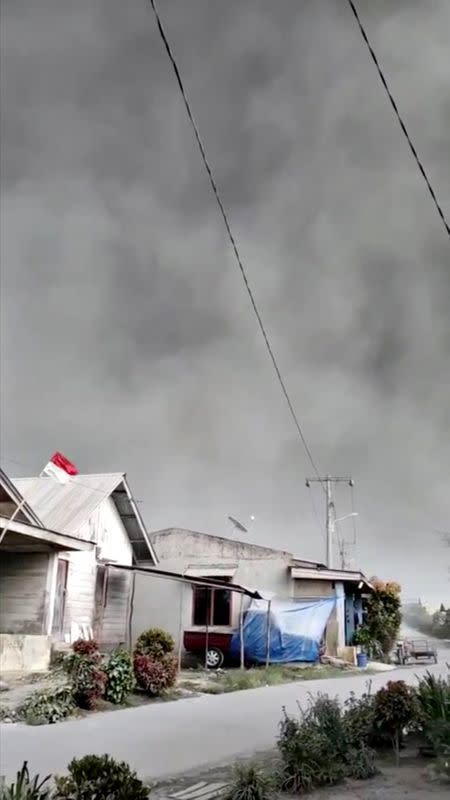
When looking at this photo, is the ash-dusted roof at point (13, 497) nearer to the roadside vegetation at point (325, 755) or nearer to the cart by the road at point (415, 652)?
the roadside vegetation at point (325, 755)

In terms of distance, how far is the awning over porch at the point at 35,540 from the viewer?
15.8 m

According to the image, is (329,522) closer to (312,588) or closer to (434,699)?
(312,588)

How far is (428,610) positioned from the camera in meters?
88.6

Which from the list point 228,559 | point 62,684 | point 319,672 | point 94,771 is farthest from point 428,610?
point 94,771

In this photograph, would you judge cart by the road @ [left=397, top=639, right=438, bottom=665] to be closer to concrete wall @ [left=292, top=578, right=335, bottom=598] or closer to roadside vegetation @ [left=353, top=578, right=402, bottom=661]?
roadside vegetation @ [left=353, top=578, right=402, bottom=661]

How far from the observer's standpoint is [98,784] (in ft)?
16.4

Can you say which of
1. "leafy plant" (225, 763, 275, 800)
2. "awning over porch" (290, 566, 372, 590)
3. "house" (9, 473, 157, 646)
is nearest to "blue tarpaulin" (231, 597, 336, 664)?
"awning over porch" (290, 566, 372, 590)

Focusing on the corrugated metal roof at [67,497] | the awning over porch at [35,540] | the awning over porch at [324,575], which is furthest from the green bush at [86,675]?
the awning over porch at [324,575]

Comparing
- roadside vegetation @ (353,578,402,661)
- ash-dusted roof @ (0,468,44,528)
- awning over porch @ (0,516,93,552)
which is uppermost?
ash-dusted roof @ (0,468,44,528)

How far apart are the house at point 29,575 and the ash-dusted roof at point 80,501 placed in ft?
6.67

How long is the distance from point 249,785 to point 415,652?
27328mm

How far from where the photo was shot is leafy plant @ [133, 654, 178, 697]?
1536 cm

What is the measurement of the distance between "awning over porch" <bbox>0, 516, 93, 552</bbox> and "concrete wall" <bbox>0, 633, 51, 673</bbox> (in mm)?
2313

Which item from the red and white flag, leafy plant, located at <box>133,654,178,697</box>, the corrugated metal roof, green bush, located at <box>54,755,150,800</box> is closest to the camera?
green bush, located at <box>54,755,150,800</box>
